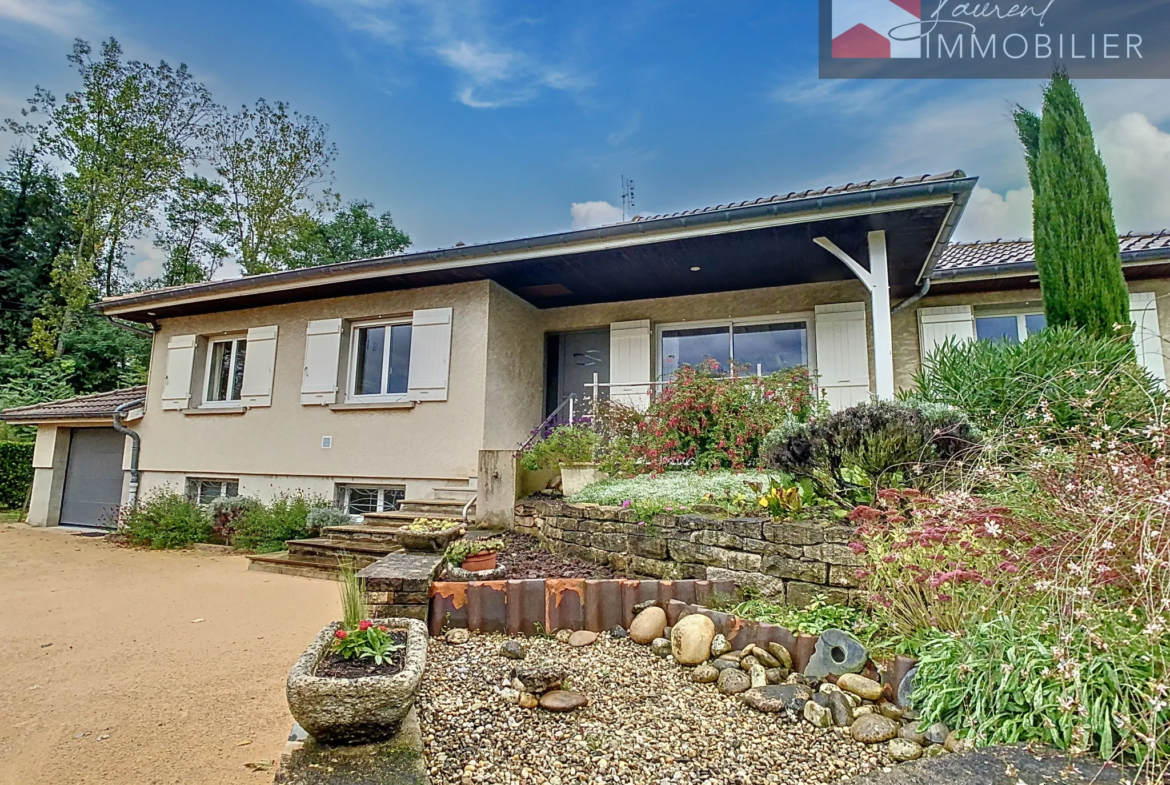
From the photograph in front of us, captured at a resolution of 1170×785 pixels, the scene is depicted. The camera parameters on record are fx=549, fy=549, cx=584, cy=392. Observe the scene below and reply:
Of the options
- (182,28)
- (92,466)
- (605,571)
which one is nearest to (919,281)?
(605,571)

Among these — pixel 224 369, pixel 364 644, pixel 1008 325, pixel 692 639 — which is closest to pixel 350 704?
pixel 364 644

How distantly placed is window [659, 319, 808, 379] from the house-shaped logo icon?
9.87ft

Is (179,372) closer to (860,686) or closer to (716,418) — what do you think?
(716,418)

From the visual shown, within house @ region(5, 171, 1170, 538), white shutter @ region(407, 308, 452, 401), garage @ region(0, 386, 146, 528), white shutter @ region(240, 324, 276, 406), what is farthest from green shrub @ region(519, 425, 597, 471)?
garage @ region(0, 386, 146, 528)

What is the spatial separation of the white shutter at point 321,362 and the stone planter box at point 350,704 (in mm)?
6362

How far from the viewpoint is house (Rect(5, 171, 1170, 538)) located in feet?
19.0

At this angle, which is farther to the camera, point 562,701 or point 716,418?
point 716,418

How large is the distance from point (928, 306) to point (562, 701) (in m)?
6.77

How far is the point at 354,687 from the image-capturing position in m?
1.85

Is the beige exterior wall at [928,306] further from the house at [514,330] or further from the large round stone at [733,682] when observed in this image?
the large round stone at [733,682]

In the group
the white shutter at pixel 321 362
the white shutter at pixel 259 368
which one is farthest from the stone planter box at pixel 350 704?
the white shutter at pixel 259 368

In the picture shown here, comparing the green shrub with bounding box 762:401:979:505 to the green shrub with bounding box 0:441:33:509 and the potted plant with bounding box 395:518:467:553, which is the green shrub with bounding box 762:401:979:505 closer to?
the potted plant with bounding box 395:518:467:553

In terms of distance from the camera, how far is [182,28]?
8750 millimetres

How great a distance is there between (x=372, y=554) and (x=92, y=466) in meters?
7.69
